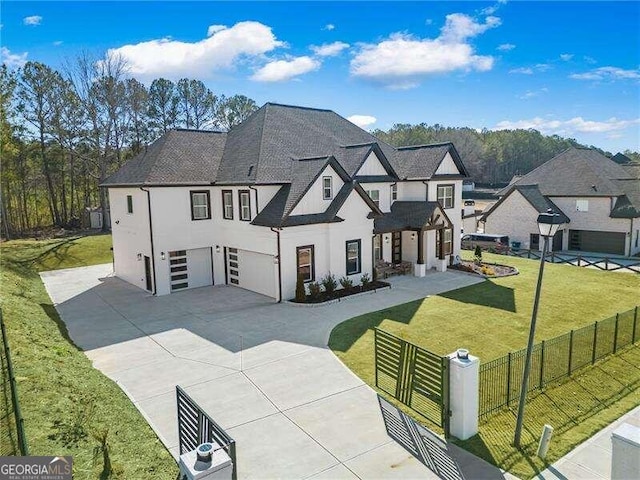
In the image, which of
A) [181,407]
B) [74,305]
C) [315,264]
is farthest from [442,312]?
[74,305]

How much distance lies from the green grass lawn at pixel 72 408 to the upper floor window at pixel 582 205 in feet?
118

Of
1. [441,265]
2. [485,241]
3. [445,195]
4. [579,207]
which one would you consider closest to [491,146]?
[579,207]

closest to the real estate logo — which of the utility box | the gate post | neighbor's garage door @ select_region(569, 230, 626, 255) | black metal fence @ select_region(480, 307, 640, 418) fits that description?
the utility box

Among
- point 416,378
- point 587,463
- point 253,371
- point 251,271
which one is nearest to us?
point 587,463

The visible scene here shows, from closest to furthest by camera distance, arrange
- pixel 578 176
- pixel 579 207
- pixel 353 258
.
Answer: pixel 353 258 < pixel 579 207 < pixel 578 176

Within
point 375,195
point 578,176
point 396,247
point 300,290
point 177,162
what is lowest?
point 300,290

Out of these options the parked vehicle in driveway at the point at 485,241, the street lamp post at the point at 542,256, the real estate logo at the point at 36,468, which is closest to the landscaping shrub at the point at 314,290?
the street lamp post at the point at 542,256

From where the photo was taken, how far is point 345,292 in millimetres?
21078

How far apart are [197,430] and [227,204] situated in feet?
53.3

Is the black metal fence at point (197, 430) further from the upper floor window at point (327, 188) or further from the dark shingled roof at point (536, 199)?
the dark shingled roof at point (536, 199)

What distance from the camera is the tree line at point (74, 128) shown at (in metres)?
40.6

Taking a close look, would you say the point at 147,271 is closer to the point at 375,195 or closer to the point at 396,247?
the point at 375,195

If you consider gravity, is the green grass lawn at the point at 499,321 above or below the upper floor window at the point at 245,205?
below

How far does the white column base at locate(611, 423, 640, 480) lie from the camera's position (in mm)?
6910
